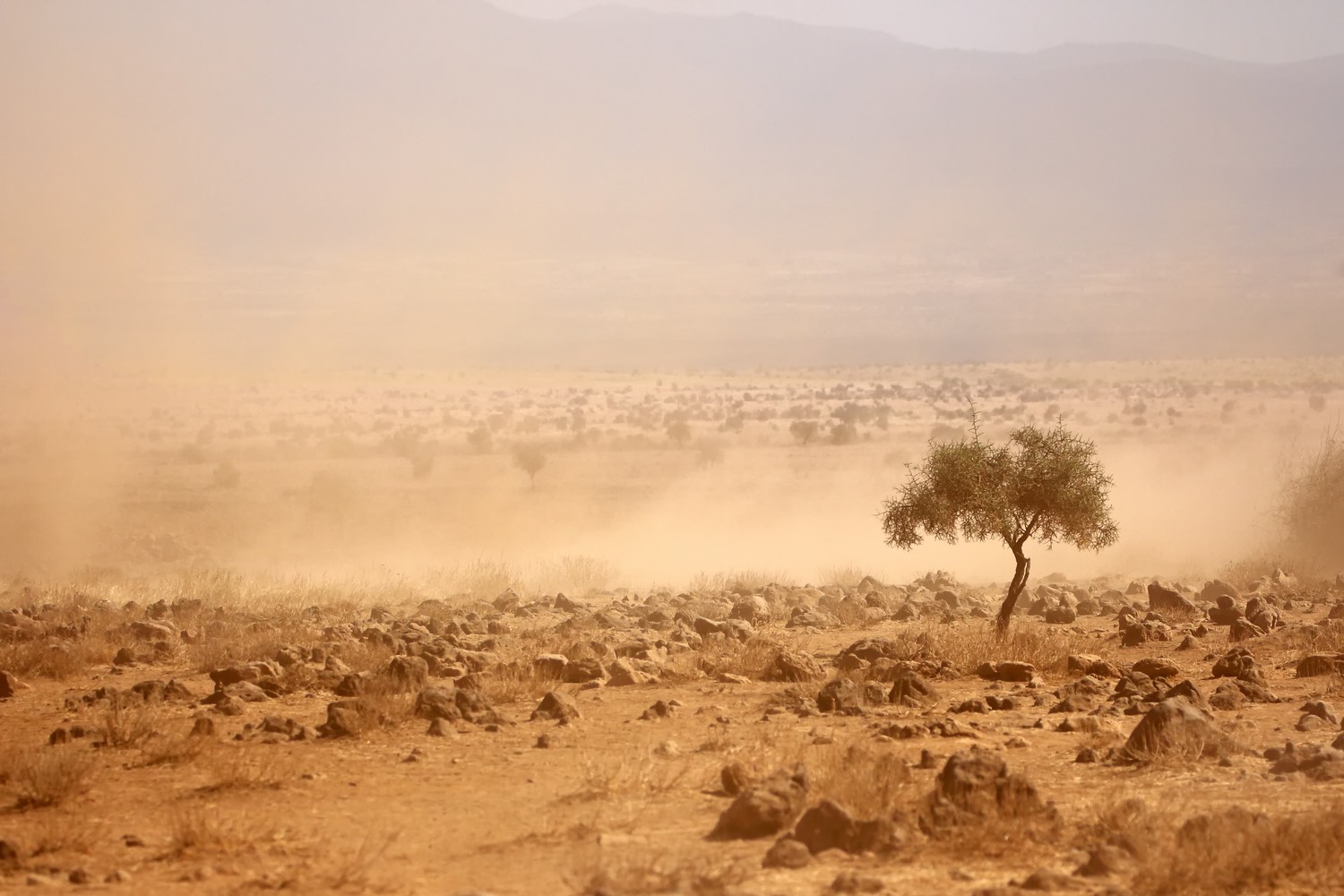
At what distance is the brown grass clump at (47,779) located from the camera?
10.1 m

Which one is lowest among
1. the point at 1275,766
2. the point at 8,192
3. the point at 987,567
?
the point at 987,567

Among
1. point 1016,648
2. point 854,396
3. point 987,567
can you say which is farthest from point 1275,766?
point 854,396

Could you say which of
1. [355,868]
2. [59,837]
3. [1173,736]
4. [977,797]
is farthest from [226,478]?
[977,797]

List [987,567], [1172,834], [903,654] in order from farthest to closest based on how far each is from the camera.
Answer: [987,567] < [903,654] < [1172,834]

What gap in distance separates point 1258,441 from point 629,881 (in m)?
51.5

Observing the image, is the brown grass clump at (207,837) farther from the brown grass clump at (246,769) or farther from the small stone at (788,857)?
the small stone at (788,857)

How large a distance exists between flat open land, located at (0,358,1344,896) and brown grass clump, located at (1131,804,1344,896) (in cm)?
2

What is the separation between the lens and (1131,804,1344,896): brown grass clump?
791cm

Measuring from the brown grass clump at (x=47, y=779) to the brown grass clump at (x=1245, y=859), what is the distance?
7.07m

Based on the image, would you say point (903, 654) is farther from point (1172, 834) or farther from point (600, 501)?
point (600, 501)

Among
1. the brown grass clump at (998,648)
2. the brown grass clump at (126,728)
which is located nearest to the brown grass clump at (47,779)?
the brown grass clump at (126,728)

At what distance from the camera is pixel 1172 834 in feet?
28.9

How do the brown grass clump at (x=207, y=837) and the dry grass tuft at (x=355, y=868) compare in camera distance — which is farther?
the brown grass clump at (x=207, y=837)

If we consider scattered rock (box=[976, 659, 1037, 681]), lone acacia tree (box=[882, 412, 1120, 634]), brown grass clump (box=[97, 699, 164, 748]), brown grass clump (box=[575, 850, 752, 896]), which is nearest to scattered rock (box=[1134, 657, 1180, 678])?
scattered rock (box=[976, 659, 1037, 681])
